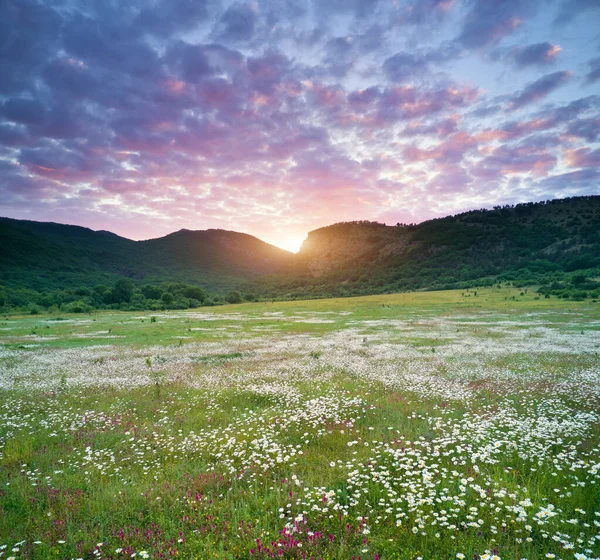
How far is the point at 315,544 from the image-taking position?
5.80 metres

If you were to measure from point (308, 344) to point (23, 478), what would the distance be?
899 inches

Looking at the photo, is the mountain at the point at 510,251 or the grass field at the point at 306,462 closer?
the grass field at the point at 306,462

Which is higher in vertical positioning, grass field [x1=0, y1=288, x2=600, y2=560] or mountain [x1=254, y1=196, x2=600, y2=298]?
mountain [x1=254, y1=196, x2=600, y2=298]

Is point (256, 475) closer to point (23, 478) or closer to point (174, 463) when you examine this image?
point (174, 463)

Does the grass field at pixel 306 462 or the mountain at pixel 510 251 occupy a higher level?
the mountain at pixel 510 251

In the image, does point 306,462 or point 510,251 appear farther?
point 510,251

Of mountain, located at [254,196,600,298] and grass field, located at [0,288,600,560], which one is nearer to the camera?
grass field, located at [0,288,600,560]

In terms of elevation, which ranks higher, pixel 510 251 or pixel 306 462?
pixel 510 251

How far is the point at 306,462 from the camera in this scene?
888 centimetres

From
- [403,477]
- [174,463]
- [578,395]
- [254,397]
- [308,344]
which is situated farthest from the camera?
[308,344]

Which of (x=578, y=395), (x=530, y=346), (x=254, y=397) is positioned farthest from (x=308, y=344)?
(x=578, y=395)

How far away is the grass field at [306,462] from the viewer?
599cm

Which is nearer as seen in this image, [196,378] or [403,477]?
[403,477]

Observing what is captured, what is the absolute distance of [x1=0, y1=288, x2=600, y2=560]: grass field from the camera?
599cm
